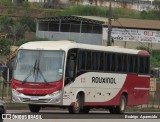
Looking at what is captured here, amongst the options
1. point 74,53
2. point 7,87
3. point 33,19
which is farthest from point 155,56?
point 74,53

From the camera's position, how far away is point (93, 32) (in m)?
87.5

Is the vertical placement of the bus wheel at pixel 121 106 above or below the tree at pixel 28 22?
above

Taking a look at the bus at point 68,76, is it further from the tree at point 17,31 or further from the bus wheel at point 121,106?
the tree at point 17,31

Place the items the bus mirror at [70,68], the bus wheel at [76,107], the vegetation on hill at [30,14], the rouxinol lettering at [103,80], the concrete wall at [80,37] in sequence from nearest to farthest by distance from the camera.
Answer: the bus mirror at [70,68] → the bus wheel at [76,107] → the rouxinol lettering at [103,80] → the concrete wall at [80,37] → the vegetation on hill at [30,14]

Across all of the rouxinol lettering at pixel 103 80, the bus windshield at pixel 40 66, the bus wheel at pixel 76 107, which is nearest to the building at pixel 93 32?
the rouxinol lettering at pixel 103 80

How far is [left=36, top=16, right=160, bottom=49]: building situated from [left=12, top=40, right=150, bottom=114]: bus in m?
52.8

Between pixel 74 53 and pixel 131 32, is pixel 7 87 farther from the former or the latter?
pixel 131 32

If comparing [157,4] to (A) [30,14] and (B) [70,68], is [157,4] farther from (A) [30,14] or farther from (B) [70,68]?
(B) [70,68]

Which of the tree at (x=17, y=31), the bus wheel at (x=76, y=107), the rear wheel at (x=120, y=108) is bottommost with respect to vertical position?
the tree at (x=17, y=31)

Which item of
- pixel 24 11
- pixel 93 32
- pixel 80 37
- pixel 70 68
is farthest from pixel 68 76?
pixel 24 11

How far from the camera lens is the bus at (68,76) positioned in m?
27.6

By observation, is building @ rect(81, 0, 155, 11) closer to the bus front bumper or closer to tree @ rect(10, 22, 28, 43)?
tree @ rect(10, 22, 28, 43)

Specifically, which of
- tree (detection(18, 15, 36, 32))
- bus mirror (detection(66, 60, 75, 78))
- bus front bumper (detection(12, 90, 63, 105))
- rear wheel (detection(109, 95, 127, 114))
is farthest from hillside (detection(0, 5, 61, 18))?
bus front bumper (detection(12, 90, 63, 105))

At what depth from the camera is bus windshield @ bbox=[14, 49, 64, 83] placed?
1091 inches
